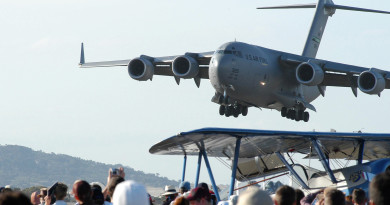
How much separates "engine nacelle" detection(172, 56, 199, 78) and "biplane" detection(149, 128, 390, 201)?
14355 millimetres

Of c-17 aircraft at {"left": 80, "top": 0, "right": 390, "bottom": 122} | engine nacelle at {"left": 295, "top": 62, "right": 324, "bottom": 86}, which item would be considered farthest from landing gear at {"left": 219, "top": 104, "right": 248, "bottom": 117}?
engine nacelle at {"left": 295, "top": 62, "right": 324, "bottom": 86}

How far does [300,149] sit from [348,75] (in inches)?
679

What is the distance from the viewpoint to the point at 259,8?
142ft

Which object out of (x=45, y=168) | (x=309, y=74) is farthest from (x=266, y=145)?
(x=45, y=168)

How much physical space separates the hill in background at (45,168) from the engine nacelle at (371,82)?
109 m

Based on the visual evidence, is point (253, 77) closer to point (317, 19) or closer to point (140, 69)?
point (140, 69)

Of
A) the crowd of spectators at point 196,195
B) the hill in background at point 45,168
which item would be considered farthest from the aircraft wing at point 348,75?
the hill in background at point 45,168

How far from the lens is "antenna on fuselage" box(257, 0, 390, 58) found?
41.2 metres

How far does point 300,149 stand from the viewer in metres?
17.4

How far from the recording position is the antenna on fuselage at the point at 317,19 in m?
41.2

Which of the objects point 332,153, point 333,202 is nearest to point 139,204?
point 333,202

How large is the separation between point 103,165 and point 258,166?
147 meters

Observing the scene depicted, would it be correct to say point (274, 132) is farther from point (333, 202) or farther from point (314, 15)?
point (314, 15)

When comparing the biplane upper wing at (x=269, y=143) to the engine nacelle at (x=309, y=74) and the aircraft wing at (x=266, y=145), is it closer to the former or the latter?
the aircraft wing at (x=266, y=145)
